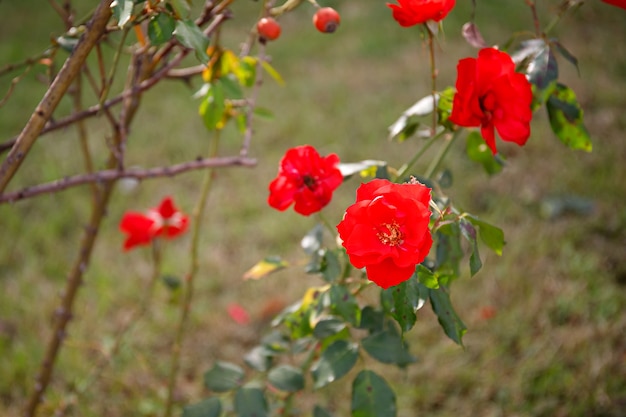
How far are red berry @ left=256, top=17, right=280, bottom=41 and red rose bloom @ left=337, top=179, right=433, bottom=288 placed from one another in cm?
37

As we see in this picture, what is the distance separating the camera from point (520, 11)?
466cm

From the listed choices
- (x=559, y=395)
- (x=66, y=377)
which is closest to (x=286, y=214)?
(x=66, y=377)

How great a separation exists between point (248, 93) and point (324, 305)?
276 centimetres

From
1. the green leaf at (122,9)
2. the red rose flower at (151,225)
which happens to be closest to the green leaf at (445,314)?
the green leaf at (122,9)

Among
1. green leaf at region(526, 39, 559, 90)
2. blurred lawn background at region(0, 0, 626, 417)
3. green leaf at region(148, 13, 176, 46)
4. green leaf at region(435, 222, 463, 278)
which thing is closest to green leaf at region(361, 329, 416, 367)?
green leaf at region(435, 222, 463, 278)

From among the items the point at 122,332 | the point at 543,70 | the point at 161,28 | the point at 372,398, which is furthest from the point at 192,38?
the point at 122,332

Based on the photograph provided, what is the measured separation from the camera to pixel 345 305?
2.97 ft

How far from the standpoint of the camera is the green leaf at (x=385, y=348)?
3.26 feet

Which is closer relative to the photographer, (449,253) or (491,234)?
(491,234)

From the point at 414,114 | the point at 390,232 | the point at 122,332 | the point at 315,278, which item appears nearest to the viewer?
the point at 390,232

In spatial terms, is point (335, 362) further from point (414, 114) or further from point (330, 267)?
point (414, 114)

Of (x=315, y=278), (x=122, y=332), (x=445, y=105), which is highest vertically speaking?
(x=445, y=105)

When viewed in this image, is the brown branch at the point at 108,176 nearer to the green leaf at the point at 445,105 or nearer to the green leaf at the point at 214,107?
the green leaf at the point at 214,107

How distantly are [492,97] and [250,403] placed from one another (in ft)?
2.20
